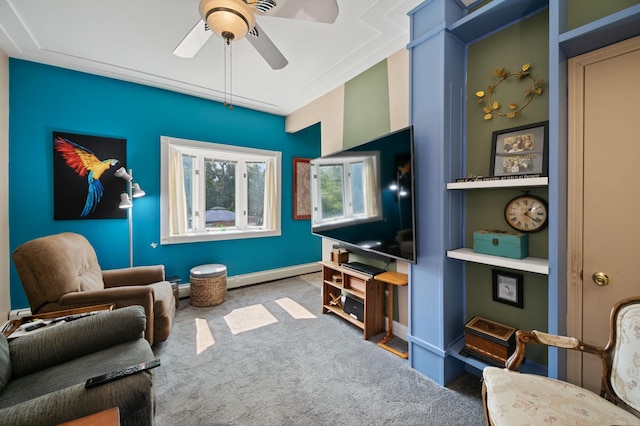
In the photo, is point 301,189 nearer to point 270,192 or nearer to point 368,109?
point 270,192

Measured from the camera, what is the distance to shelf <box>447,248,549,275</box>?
1.35m

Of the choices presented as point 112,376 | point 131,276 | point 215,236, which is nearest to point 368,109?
→ point 215,236

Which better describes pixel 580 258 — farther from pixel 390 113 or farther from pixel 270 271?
pixel 270 271

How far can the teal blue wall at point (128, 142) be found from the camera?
103 inches

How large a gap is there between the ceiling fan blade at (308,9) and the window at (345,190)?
1003 millimetres

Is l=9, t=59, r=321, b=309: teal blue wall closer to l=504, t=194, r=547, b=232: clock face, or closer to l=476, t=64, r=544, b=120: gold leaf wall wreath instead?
l=476, t=64, r=544, b=120: gold leaf wall wreath

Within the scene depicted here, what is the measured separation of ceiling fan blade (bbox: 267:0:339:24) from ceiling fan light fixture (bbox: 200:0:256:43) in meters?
0.19

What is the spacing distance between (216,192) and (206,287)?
1.49 meters

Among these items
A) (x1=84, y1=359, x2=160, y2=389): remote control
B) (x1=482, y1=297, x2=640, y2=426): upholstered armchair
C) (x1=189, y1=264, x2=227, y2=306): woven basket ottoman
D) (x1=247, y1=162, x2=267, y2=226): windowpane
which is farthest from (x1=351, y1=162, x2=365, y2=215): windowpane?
(x1=247, y1=162, x2=267, y2=226): windowpane

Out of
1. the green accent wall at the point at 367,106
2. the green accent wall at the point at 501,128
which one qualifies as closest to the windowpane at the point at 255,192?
the green accent wall at the point at 367,106

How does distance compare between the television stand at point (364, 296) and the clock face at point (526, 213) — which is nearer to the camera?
the clock face at point (526, 213)

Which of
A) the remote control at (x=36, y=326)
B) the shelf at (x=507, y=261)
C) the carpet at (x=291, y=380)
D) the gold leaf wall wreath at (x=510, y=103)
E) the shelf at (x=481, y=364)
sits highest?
the gold leaf wall wreath at (x=510, y=103)

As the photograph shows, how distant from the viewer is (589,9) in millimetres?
1359

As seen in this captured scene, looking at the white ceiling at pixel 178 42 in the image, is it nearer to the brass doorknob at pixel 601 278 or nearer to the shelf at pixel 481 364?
the brass doorknob at pixel 601 278
